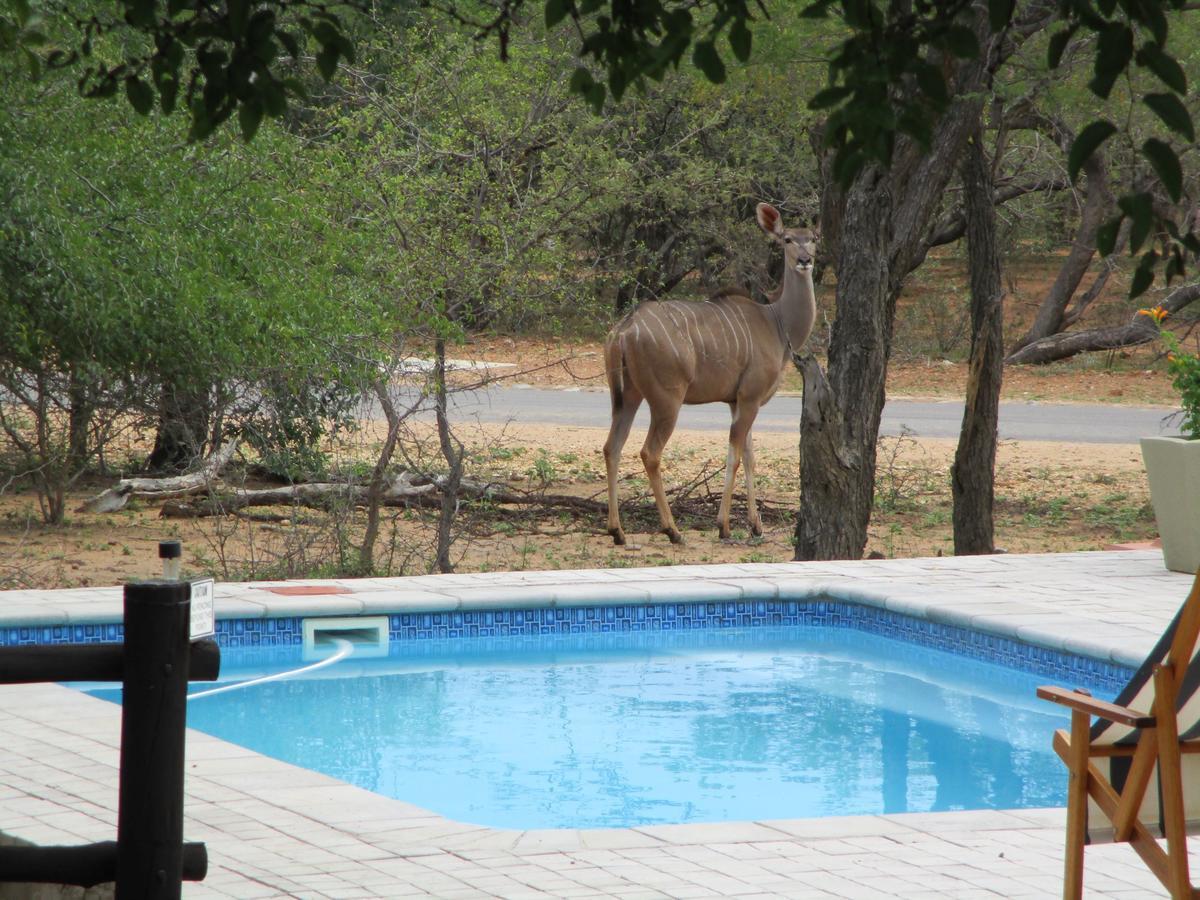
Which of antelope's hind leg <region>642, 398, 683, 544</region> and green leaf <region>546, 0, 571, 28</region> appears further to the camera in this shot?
antelope's hind leg <region>642, 398, 683, 544</region>

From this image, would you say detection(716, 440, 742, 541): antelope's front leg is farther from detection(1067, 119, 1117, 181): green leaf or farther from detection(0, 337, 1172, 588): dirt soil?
detection(1067, 119, 1117, 181): green leaf

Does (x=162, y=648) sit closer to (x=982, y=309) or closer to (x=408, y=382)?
(x=408, y=382)

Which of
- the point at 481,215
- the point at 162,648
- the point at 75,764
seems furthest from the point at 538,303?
the point at 162,648

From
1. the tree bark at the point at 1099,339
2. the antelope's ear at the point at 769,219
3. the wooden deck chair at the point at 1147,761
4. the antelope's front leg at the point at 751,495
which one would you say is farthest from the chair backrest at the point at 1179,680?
the tree bark at the point at 1099,339

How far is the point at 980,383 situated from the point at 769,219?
251cm

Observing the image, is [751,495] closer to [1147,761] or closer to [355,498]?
[355,498]

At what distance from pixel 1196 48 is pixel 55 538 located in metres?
8.80

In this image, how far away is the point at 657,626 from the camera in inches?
357

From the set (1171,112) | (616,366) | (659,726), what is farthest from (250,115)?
(616,366)

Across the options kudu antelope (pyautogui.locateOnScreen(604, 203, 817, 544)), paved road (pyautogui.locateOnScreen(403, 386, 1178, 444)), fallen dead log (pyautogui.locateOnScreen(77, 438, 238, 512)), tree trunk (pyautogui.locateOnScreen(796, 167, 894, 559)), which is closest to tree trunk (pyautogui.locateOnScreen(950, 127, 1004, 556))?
tree trunk (pyautogui.locateOnScreen(796, 167, 894, 559))

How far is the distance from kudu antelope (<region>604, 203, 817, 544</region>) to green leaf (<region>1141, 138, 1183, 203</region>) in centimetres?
970

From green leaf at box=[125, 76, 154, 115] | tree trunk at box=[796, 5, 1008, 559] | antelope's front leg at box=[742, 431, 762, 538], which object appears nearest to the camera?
green leaf at box=[125, 76, 154, 115]

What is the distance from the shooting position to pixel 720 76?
8.55ft

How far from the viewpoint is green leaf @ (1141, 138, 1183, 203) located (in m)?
2.20
